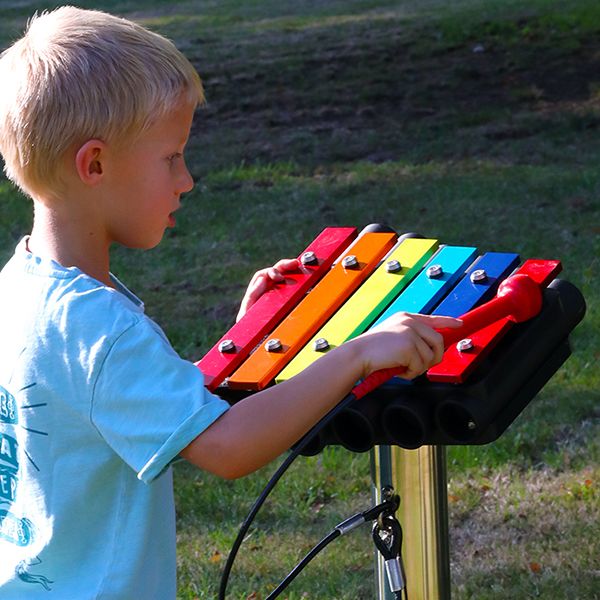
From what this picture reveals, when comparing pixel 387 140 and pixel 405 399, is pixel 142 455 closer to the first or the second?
pixel 405 399

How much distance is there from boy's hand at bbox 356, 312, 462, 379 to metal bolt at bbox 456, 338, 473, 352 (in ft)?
0.78

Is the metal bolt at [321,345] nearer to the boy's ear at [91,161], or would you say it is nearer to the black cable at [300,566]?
the black cable at [300,566]

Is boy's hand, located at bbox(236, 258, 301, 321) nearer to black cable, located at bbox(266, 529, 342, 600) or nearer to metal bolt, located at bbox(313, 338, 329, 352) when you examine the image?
metal bolt, located at bbox(313, 338, 329, 352)

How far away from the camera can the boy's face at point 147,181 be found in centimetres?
216

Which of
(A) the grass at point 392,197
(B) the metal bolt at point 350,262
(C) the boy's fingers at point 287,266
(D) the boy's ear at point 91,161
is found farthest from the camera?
(A) the grass at point 392,197

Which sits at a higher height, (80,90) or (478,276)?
(80,90)

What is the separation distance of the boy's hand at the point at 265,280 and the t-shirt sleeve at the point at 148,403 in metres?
0.99

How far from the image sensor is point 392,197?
849cm

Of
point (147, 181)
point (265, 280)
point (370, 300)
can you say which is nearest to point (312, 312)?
point (370, 300)

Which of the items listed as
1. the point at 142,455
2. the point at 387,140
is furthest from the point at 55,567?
the point at 387,140

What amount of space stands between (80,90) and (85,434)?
609mm

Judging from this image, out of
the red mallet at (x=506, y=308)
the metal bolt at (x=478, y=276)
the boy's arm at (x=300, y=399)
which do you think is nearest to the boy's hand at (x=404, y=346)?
the boy's arm at (x=300, y=399)

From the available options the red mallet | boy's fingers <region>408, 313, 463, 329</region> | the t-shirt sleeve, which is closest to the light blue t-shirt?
the t-shirt sleeve

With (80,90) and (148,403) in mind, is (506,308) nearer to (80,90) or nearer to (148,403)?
(148,403)
